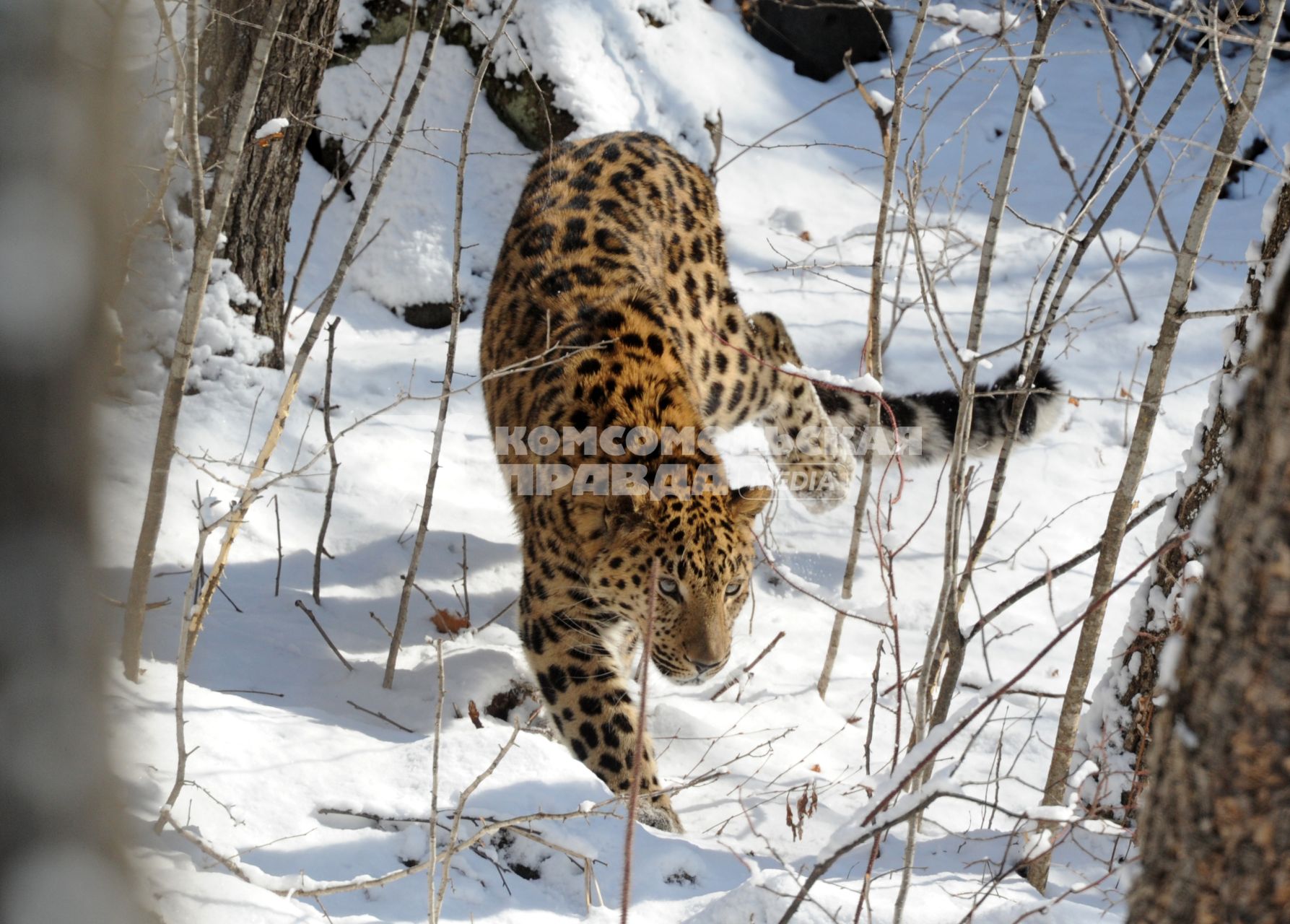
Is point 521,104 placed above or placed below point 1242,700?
above

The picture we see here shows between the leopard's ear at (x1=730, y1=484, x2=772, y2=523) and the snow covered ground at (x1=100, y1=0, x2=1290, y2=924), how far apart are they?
2.31 feet

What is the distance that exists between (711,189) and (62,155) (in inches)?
210

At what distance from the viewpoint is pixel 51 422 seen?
632 millimetres

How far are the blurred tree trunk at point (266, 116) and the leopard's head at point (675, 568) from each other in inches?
86.5

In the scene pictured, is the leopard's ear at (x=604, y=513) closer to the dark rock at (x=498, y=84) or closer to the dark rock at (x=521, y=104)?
the dark rock at (x=498, y=84)

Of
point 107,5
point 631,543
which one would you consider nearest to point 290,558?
point 631,543

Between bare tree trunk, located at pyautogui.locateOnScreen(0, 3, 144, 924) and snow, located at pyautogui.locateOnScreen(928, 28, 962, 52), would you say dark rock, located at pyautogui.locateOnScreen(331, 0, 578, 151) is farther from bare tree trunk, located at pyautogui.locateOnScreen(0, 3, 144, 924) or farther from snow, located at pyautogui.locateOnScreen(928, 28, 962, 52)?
bare tree trunk, located at pyautogui.locateOnScreen(0, 3, 144, 924)

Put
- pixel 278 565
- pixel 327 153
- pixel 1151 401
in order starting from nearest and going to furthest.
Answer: pixel 1151 401 → pixel 278 565 → pixel 327 153

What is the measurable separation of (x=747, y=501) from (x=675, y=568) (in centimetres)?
36

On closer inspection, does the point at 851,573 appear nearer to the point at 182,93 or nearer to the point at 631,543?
the point at 631,543

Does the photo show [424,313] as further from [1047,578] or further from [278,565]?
[1047,578]

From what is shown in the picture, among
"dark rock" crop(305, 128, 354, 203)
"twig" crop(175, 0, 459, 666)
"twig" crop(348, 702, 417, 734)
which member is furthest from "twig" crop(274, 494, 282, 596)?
"dark rock" crop(305, 128, 354, 203)

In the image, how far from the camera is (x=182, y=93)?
2836 mm

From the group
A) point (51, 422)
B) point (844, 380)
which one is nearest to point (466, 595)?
point (844, 380)
